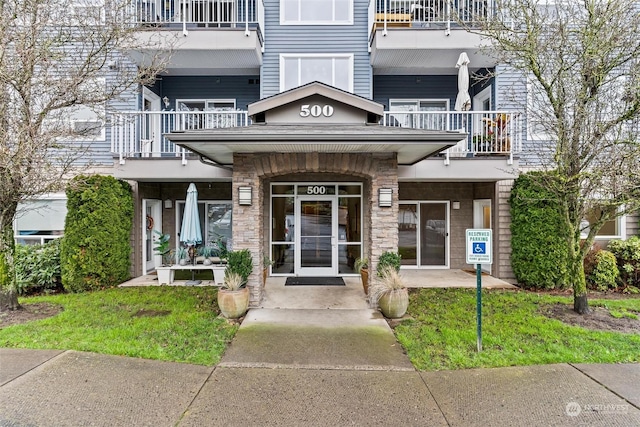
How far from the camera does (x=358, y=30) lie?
34.6ft

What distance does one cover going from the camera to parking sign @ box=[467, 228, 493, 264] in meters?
4.77

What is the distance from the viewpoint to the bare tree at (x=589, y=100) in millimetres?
5695

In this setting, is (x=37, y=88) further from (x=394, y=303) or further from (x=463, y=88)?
(x=463, y=88)

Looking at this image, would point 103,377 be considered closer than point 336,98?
Yes

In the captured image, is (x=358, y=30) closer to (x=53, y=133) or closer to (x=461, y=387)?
(x=53, y=133)

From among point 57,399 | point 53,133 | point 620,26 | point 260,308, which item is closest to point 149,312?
point 260,308

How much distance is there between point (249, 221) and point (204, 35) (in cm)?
620

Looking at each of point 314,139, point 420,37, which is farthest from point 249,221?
point 420,37

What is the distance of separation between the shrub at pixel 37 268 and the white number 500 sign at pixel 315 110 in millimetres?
7180

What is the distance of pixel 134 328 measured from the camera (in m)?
5.57

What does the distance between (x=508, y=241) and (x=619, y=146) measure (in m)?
3.92

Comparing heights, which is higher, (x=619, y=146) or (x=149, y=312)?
(x=619, y=146)

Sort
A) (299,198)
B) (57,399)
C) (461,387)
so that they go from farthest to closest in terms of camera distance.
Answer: (299,198)
(461,387)
(57,399)

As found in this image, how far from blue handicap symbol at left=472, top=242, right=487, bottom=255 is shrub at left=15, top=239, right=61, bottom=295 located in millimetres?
9492
